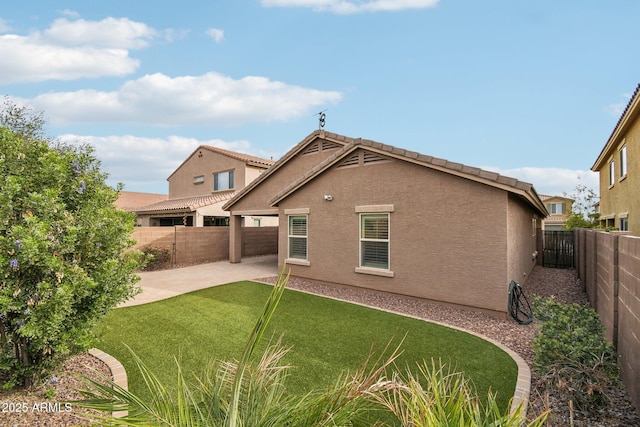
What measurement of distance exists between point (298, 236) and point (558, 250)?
1644 centimetres

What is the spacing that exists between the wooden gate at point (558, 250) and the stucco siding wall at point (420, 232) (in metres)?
14.5

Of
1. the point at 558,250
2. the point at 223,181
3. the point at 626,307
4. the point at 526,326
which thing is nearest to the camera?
the point at 626,307

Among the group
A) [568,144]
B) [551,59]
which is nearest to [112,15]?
[551,59]

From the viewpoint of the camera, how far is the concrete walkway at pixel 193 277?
36.3 feet

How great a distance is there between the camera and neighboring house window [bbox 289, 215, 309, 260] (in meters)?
13.1

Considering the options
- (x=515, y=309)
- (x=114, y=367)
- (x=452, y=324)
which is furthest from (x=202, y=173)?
(x=515, y=309)

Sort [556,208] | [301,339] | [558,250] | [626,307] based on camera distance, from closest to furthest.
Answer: [626,307] < [301,339] < [558,250] < [556,208]

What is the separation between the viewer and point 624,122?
43.9 feet

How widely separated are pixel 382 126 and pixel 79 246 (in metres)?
14.4

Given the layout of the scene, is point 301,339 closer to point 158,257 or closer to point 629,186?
point 158,257

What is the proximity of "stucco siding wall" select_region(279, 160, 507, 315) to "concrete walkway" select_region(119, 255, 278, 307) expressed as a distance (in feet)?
12.4

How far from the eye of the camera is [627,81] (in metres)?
12.6

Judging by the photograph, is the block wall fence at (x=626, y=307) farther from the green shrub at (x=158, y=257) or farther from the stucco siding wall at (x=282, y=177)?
the green shrub at (x=158, y=257)

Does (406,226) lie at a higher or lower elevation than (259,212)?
lower
